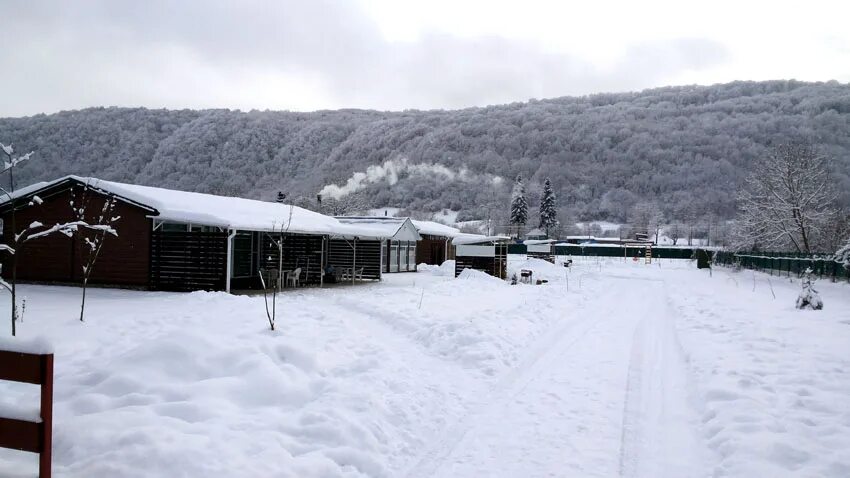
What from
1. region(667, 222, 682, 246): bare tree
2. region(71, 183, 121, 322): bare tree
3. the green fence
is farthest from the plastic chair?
region(667, 222, 682, 246): bare tree

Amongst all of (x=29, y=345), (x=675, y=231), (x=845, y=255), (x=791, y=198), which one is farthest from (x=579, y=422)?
(x=675, y=231)

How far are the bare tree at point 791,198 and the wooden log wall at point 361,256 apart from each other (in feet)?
77.9

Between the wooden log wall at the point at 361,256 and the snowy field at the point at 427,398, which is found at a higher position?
the wooden log wall at the point at 361,256

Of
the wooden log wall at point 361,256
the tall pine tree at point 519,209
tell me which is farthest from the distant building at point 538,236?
the wooden log wall at point 361,256

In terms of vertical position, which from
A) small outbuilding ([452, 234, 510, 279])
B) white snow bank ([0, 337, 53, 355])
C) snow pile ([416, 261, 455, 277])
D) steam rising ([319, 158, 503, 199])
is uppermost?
steam rising ([319, 158, 503, 199])

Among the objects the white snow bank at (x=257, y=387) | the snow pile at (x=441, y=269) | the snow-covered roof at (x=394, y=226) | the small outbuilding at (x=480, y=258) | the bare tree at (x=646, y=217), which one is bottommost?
the snow pile at (x=441, y=269)

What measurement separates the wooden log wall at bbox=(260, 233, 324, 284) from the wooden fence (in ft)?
55.9

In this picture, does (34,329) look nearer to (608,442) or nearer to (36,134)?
(608,442)

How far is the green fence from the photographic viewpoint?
23.2 meters

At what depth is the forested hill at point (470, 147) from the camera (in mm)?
93000

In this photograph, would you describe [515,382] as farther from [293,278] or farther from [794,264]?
[794,264]

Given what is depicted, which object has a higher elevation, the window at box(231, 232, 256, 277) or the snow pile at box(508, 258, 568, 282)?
the window at box(231, 232, 256, 277)

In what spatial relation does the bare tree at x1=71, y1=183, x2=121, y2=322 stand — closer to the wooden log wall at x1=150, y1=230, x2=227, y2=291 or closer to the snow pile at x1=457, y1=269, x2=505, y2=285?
the wooden log wall at x1=150, y1=230, x2=227, y2=291

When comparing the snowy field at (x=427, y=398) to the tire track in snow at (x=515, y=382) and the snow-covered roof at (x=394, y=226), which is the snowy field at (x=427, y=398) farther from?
the snow-covered roof at (x=394, y=226)
